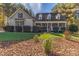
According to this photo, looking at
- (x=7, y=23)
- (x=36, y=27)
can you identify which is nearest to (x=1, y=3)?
(x=7, y=23)

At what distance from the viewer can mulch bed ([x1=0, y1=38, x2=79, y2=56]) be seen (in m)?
3.40

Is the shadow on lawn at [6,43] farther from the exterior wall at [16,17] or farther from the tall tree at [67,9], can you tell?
the tall tree at [67,9]

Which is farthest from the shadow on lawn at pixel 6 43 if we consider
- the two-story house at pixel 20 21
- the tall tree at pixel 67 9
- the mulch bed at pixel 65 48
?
the tall tree at pixel 67 9

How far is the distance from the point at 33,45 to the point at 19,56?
17 centimetres

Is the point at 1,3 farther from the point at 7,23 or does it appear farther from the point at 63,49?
the point at 63,49

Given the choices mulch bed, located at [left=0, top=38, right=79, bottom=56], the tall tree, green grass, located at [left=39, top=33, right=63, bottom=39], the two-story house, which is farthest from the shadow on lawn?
the tall tree

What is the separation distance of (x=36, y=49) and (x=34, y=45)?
4cm

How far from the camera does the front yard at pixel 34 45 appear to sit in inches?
134

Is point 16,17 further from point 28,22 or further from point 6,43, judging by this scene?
point 6,43

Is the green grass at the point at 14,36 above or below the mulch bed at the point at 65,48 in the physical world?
above

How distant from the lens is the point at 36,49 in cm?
341

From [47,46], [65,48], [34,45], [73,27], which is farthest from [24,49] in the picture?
[73,27]

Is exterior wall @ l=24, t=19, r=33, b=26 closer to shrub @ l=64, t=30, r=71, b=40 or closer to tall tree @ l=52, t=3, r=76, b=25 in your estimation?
tall tree @ l=52, t=3, r=76, b=25

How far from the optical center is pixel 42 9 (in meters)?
3.42
